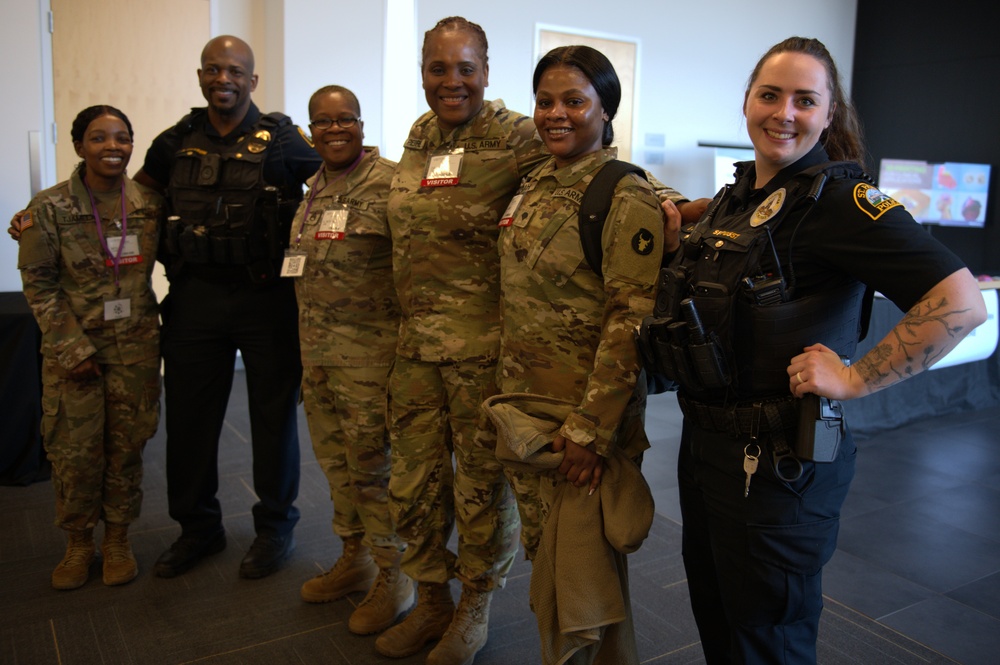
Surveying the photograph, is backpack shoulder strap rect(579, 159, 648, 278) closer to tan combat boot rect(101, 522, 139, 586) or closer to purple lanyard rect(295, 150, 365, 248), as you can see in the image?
purple lanyard rect(295, 150, 365, 248)

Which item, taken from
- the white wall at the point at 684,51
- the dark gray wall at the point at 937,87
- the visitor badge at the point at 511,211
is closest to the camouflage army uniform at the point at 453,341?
the visitor badge at the point at 511,211

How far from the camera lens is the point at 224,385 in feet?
9.09

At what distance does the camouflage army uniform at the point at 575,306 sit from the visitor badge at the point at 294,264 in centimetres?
75

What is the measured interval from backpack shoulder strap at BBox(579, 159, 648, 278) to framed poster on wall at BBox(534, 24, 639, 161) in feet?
17.7

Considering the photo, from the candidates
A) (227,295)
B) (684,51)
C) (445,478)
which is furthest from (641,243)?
(684,51)

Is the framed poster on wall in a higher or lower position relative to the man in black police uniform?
higher

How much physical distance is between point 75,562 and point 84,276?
0.98 metres

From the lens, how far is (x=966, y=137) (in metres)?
7.29

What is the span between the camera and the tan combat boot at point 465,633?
2164mm

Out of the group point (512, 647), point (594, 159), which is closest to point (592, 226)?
point (594, 159)

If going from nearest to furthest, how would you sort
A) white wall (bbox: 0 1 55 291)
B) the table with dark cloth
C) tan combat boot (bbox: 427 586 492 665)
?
1. tan combat boot (bbox: 427 586 492 665)
2. the table with dark cloth
3. white wall (bbox: 0 1 55 291)

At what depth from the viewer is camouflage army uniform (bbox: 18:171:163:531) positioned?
2.53 m

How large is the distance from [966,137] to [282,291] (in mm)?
7068

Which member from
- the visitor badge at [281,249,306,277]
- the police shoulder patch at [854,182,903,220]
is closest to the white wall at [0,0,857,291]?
the visitor badge at [281,249,306,277]
